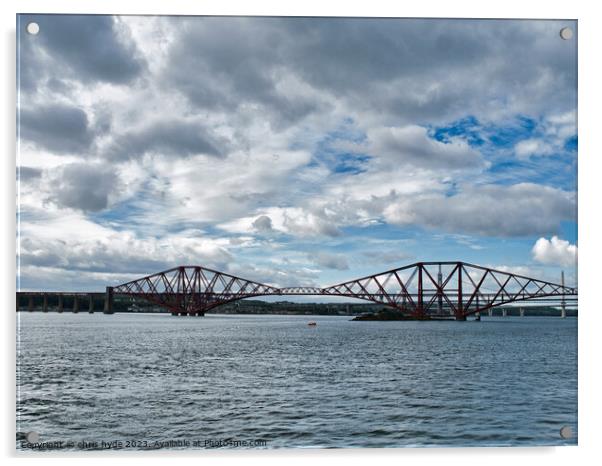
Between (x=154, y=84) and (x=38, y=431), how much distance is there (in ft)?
25.8

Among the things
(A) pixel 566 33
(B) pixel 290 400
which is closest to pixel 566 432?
(B) pixel 290 400

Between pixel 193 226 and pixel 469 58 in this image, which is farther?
pixel 193 226

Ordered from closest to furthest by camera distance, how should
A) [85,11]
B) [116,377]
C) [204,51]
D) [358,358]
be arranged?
[85,11] → [204,51] → [116,377] → [358,358]

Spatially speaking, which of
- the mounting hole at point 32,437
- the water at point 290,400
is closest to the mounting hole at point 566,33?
the water at point 290,400

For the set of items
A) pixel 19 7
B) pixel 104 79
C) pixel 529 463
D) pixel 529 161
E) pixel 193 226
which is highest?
pixel 19 7

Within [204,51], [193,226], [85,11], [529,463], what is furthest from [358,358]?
[85,11]

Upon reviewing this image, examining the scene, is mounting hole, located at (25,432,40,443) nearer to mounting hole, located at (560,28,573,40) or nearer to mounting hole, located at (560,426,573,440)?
mounting hole, located at (560,426,573,440)

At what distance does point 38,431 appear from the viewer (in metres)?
11.6

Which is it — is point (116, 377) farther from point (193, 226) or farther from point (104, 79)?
point (104, 79)

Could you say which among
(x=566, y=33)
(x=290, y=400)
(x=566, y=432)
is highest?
(x=566, y=33)

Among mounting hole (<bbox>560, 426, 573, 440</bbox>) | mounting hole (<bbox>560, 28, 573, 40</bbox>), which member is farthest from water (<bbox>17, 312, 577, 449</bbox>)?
mounting hole (<bbox>560, 28, 573, 40</bbox>)

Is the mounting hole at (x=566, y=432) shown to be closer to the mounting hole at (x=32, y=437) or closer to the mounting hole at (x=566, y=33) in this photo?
the mounting hole at (x=566, y=33)

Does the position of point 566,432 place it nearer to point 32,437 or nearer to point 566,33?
point 566,33

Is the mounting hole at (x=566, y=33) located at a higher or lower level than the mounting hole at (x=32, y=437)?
higher
